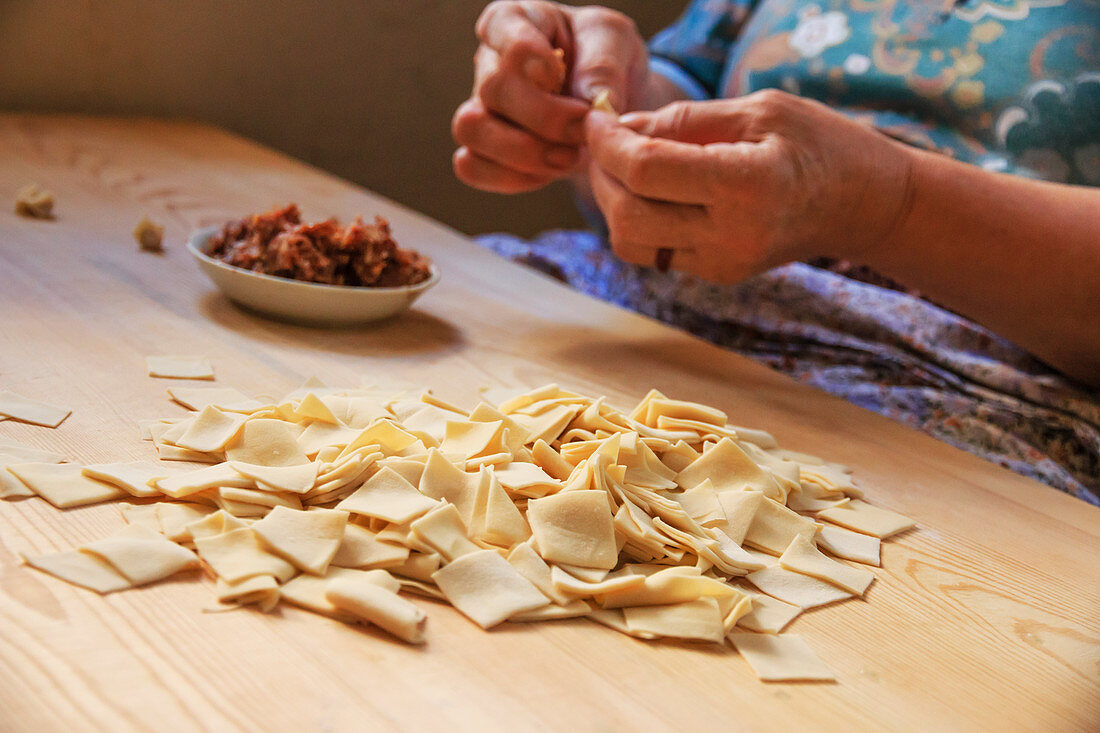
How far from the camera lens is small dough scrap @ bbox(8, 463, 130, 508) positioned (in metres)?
0.65

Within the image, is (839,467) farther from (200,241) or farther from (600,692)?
(200,241)

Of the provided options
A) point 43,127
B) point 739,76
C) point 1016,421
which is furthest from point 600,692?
point 43,127

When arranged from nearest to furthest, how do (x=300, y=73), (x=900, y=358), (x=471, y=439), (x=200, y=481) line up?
1. (x=200, y=481)
2. (x=471, y=439)
3. (x=900, y=358)
4. (x=300, y=73)

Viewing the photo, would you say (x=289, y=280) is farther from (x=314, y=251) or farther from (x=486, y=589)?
(x=486, y=589)

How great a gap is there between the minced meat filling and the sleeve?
88 cm

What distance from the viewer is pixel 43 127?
1850mm

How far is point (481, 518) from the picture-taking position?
0.68 m

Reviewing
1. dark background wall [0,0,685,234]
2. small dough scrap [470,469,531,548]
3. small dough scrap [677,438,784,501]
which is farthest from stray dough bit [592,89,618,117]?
dark background wall [0,0,685,234]

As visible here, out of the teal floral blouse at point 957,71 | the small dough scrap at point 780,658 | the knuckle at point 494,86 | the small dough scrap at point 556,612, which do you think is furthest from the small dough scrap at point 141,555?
the teal floral blouse at point 957,71

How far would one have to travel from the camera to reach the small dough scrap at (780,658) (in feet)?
1.92

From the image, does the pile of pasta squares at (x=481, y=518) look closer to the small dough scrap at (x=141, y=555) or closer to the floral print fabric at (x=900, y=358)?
the small dough scrap at (x=141, y=555)

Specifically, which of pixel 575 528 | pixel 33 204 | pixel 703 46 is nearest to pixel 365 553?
pixel 575 528

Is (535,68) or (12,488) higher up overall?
(535,68)

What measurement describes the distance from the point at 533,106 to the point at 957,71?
0.66 metres
